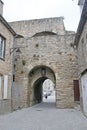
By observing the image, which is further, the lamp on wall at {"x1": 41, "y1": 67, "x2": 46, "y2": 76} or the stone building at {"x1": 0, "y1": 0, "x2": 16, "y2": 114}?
the lamp on wall at {"x1": 41, "y1": 67, "x2": 46, "y2": 76}

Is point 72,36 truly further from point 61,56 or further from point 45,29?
point 45,29

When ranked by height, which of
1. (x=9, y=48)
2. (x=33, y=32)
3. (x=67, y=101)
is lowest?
(x=67, y=101)

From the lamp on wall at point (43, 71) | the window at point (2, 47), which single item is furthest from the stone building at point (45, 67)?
the window at point (2, 47)

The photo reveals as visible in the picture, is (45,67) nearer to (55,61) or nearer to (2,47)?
(55,61)

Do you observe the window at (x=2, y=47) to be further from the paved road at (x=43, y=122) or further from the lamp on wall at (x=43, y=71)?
the lamp on wall at (x=43, y=71)

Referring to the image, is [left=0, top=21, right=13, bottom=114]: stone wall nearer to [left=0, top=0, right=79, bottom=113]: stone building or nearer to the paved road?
[left=0, top=0, right=79, bottom=113]: stone building

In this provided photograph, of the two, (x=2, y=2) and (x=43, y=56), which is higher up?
(x=2, y=2)

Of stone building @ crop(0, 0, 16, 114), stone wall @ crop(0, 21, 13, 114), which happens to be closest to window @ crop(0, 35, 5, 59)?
stone building @ crop(0, 0, 16, 114)

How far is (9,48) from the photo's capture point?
12.5m

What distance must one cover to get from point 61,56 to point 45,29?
22.7 ft

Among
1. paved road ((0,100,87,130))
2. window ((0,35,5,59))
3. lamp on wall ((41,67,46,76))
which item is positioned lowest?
paved road ((0,100,87,130))

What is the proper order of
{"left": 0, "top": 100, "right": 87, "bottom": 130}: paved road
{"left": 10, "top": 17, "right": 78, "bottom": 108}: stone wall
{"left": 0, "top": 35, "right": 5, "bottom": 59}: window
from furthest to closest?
{"left": 10, "top": 17, "right": 78, "bottom": 108}: stone wall → {"left": 0, "top": 35, "right": 5, "bottom": 59}: window → {"left": 0, "top": 100, "right": 87, "bottom": 130}: paved road

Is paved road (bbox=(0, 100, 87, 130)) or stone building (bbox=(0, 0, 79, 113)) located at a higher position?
stone building (bbox=(0, 0, 79, 113))

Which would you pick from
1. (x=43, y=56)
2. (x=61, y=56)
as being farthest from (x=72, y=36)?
(x=43, y=56)
